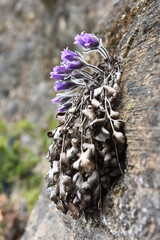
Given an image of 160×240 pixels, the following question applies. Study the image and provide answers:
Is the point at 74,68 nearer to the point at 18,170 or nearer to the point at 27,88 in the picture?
the point at 18,170

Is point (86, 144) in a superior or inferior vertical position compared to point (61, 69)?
inferior

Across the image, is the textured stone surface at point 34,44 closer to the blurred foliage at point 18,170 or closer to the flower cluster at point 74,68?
the blurred foliage at point 18,170

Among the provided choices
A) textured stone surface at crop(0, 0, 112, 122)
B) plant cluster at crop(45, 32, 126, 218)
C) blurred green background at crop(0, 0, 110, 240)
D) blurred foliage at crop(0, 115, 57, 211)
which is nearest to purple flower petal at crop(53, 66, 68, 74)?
plant cluster at crop(45, 32, 126, 218)

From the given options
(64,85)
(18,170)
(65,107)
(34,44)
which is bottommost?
(18,170)

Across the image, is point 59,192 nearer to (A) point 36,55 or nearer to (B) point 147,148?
(B) point 147,148

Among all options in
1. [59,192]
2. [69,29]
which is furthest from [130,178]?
[69,29]

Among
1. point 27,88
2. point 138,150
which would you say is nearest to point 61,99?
point 138,150
